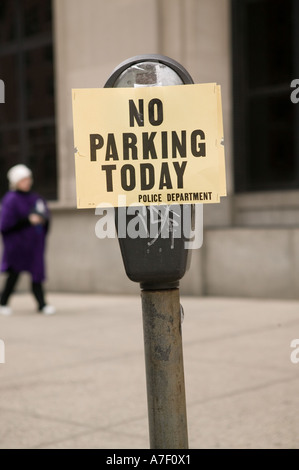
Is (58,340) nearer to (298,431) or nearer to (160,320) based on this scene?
(298,431)

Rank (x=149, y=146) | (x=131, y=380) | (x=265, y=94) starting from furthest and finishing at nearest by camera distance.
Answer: (x=265, y=94)
(x=131, y=380)
(x=149, y=146)

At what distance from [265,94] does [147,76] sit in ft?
28.2

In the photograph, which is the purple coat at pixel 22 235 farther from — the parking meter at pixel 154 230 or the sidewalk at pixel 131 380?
the parking meter at pixel 154 230

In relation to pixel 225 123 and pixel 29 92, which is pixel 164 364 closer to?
pixel 225 123

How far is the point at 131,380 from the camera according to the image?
5762mm

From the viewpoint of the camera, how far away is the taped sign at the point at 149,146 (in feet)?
8.35

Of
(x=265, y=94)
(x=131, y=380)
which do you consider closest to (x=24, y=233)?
(x=265, y=94)

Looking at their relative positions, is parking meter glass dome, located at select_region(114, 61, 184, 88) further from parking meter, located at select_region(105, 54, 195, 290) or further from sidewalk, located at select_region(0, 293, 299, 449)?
sidewalk, located at select_region(0, 293, 299, 449)

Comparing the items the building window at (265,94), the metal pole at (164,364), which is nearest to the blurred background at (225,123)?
the building window at (265,94)

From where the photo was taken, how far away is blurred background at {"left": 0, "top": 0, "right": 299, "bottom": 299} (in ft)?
34.2

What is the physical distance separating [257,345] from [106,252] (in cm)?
518

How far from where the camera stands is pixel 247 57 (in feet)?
36.6

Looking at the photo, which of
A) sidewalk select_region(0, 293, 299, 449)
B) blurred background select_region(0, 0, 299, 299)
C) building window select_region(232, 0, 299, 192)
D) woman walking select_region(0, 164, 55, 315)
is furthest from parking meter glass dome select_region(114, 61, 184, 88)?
building window select_region(232, 0, 299, 192)

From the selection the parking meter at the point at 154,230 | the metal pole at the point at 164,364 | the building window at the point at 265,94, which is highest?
the building window at the point at 265,94
